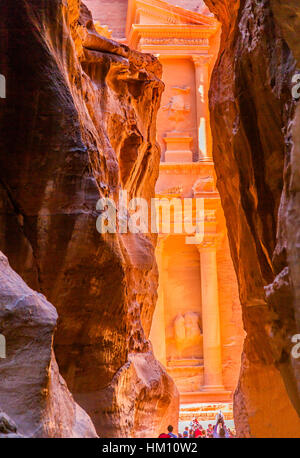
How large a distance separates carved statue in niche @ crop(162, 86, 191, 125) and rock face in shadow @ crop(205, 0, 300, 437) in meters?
11.6

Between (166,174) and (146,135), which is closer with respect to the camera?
(146,135)

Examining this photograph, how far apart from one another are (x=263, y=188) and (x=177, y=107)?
16026 mm

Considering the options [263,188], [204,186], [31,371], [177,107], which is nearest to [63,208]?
[263,188]

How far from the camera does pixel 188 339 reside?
22516 millimetres

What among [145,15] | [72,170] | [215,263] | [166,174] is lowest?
[72,170]

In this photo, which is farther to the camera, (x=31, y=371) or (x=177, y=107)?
(x=177, y=107)

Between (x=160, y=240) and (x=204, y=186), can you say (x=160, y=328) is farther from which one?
(x=204, y=186)

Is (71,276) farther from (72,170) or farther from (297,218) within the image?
(297,218)

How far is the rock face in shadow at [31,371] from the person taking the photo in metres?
5.09

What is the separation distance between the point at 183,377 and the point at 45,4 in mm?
15748

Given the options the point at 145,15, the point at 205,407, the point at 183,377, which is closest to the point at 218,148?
the point at 205,407

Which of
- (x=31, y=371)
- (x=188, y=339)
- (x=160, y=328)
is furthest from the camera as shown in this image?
(x=188, y=339)

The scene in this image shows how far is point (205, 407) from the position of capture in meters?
19.8

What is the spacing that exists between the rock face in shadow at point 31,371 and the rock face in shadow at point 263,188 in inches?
75.4
